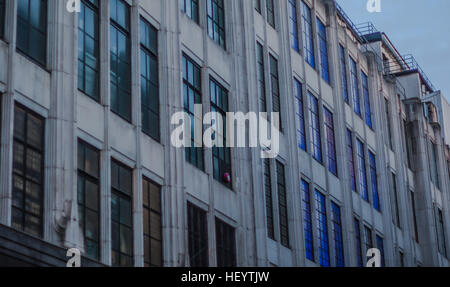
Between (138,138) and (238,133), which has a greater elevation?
(238,133)

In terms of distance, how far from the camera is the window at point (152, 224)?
101 ft

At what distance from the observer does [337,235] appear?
47.3 meters

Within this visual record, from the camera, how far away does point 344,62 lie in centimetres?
5334

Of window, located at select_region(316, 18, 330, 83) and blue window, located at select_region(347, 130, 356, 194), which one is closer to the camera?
window, located at select_region(316, 18, 330, 83)

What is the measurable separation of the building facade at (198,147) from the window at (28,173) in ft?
0.12

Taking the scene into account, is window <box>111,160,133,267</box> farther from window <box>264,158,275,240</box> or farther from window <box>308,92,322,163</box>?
window <box>308,92,322,163</box>

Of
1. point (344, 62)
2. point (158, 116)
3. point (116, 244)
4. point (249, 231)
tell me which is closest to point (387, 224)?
point (344, 62)

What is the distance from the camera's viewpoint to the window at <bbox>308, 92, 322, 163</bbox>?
46.6 m

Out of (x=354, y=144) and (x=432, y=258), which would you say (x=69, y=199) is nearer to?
(x=354, y=144)

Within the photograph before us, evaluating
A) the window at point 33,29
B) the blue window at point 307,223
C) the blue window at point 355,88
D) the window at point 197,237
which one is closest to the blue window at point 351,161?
the blue window at point 355,88

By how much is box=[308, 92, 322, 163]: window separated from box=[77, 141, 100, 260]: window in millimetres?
19018

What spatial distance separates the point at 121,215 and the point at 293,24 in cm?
1984

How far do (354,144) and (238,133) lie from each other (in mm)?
14699

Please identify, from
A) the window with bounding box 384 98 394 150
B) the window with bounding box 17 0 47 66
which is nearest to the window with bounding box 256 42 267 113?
the window with bounding box 17 0 47 66
